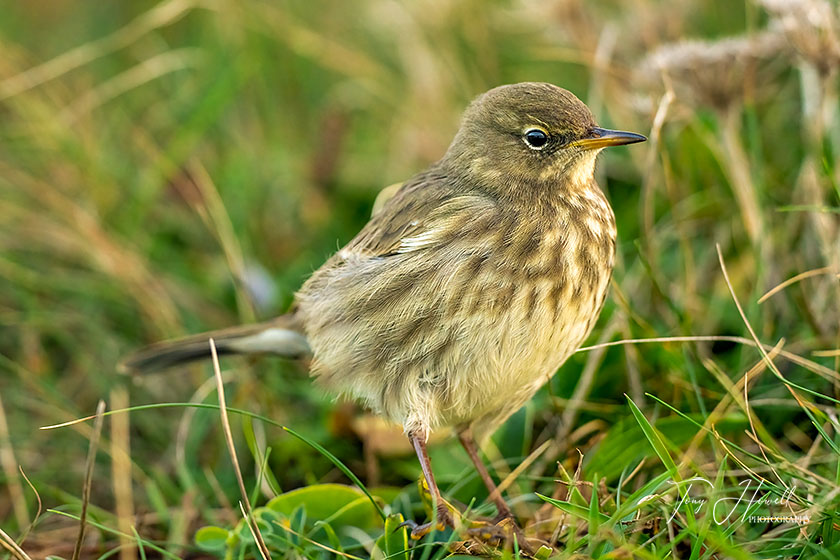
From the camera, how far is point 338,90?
6.57 m

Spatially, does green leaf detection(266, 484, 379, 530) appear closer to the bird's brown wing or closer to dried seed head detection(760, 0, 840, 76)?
the bird's brown wing

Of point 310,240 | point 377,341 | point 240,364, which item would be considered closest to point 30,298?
point 240,364

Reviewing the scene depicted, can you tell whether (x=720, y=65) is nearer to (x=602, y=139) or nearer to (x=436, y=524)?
(x=602, y=139)

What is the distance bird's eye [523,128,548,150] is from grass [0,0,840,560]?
501 mm

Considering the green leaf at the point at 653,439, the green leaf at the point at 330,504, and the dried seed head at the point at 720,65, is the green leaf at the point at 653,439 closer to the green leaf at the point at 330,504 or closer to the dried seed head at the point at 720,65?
the green leaf at the point at 330,504

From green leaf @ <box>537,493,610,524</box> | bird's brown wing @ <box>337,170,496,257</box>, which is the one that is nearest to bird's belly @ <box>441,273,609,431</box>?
bird's brown wing @ <box>337,170,496,257</box>

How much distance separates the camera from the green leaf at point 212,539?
318 centimetres

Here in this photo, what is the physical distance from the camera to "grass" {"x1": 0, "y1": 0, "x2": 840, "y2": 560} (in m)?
3.10

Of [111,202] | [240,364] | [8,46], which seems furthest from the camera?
[8,46]

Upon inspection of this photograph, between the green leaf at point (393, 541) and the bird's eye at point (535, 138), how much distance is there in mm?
1314

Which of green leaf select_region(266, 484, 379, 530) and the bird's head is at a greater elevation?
the bird's head

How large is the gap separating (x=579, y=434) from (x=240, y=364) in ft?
5.40

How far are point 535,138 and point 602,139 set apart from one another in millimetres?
231

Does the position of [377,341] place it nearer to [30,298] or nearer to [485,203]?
[485,203]
